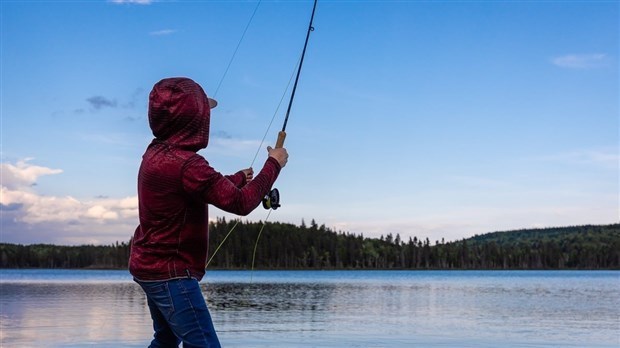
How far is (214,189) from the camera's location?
12.0 feet

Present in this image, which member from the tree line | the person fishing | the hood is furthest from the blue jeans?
the tree line

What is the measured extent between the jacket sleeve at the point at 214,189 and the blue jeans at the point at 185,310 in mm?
390

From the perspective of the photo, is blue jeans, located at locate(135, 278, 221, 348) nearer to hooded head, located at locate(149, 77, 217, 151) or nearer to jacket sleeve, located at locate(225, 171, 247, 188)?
jacket sleeve, located at locate(225, 171, 247, 188)

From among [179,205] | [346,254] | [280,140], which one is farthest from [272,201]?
[346,254]

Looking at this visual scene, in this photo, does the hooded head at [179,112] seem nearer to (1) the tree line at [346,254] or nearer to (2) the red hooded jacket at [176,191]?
(2) the red hooded jacket at [176,191]

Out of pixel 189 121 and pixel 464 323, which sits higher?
pixel 189 121

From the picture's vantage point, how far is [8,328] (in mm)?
17547

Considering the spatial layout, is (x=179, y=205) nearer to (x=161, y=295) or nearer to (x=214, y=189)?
(x=214, y=189)

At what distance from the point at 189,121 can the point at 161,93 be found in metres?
0.17

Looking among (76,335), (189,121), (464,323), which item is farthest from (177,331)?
(464,323)

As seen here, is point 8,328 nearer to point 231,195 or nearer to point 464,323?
point 464,323

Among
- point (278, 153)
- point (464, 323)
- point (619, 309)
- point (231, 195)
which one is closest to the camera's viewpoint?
point (231, 195)

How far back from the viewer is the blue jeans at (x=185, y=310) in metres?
3.72

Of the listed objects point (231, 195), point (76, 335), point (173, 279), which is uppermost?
point (231, 195)
